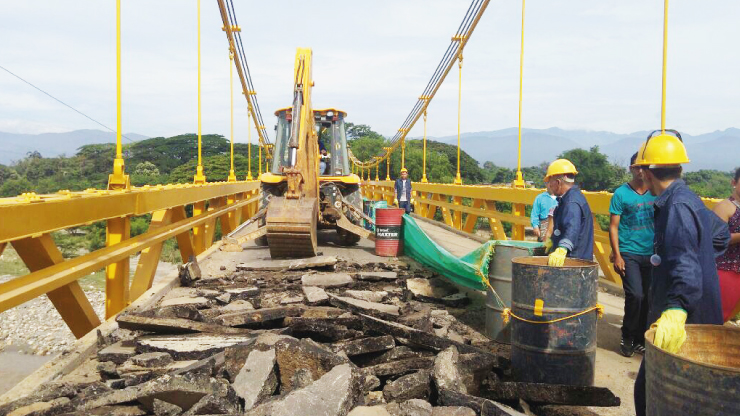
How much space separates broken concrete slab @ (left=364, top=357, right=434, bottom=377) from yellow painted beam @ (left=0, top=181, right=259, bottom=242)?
2.52 m

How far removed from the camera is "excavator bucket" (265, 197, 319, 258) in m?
9.23

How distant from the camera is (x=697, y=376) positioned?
2.35m

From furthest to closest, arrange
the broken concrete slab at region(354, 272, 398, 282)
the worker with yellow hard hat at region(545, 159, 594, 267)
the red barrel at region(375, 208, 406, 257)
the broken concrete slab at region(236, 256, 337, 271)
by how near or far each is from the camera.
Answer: the red barrel at region(375, 208, 406, 257), the broken concrete slab at region(236, 256, 337, 271), the broken concrete slab at region(354, 272, 398, 282), the worker with yellow hard hat at region(545, 159, 594, 267)

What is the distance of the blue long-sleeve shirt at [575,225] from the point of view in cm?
493

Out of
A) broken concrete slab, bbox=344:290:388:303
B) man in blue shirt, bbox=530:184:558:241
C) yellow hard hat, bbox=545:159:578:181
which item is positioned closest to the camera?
yellow hard hat, bbox=545:159:578:181

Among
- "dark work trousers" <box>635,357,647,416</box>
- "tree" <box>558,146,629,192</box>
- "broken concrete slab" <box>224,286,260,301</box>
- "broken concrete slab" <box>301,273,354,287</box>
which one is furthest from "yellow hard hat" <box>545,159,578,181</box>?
"tree" <box>558,146,629,192</box>

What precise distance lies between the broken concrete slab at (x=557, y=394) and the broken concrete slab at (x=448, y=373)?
299 millimetres

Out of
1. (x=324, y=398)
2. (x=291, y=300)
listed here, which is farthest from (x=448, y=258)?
(x=324, y=398)

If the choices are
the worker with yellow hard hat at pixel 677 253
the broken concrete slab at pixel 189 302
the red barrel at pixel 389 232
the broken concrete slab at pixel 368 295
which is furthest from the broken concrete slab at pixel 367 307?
the red barrel at pixel 389 232

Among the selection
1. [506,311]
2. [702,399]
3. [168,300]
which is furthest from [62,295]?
[702,399]

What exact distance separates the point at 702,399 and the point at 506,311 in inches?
90.7

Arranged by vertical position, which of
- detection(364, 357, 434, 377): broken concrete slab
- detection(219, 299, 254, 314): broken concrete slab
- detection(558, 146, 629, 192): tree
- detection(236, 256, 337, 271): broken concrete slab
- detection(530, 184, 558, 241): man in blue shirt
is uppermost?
detection(558, 146, 629, 192): tree

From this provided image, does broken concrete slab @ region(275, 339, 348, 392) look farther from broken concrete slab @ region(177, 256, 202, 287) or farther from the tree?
the tree

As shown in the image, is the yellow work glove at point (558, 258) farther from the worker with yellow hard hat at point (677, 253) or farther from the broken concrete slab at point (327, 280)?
the broken concrete slab at point (327, 280)
